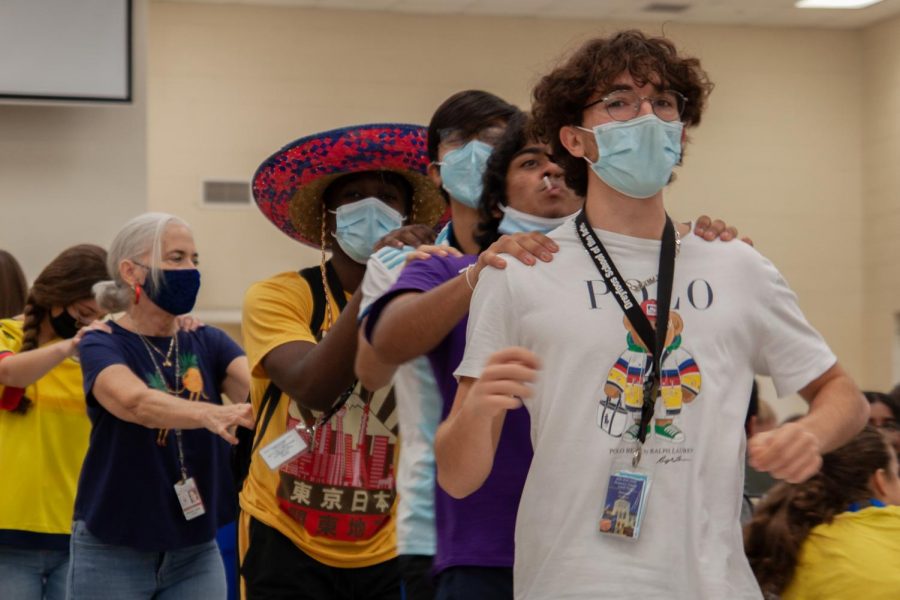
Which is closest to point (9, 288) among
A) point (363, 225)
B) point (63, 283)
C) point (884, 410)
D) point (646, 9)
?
point (63, 283)

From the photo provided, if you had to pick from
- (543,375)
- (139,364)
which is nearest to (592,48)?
(543,375)

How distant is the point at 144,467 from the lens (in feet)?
13.1

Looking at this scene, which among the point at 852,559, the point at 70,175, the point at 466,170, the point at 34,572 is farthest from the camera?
the point at 70,175

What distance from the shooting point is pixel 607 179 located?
2.22 m

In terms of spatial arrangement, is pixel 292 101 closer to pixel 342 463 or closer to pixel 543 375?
pixel 342 463

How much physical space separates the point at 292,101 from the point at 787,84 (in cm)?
421

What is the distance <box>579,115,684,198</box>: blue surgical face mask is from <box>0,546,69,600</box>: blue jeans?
3074mm

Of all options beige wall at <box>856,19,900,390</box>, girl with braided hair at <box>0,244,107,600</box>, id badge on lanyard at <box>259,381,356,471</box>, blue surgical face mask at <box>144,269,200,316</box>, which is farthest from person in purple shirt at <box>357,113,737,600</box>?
beige wall at <box>856,19,900,390</box>

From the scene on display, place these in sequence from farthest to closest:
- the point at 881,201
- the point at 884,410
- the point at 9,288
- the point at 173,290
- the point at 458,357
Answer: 1. the point at 881,201
2. the point at 884,410
3. the point at 9,288
4. the point at 173,290
5. the point at 458,357

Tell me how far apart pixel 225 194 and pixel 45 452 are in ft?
19.5

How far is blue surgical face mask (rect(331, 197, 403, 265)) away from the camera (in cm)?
341

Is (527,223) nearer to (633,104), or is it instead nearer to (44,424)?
(633,104)

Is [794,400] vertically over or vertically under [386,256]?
under

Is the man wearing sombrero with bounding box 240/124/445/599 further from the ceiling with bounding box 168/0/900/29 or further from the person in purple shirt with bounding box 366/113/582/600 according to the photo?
the ceiling with bounding box 168/0/900/29
